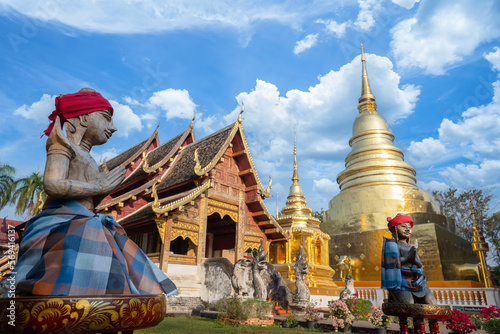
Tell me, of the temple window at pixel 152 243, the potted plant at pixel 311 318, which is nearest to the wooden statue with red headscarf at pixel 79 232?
the potted plant at pixel 311 318

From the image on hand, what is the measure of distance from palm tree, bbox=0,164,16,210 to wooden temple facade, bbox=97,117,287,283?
15429 mm

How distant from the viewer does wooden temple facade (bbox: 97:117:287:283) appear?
405 inches

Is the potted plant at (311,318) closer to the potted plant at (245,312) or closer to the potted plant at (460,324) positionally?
the potted plant at (245,312)

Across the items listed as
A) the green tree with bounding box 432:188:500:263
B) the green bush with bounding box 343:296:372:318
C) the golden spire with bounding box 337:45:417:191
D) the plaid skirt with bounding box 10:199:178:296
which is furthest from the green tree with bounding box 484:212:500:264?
the plaid skirt with bounding box 10:199:178:296

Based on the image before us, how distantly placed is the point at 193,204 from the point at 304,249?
8101 millimetres

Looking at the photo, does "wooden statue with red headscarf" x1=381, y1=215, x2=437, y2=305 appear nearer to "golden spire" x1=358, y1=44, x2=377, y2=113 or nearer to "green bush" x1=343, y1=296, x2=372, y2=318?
"green bush" x1=343, y1=296, x2=372, y2=318

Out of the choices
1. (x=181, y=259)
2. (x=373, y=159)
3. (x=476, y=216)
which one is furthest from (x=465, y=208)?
(x=181, y=259)

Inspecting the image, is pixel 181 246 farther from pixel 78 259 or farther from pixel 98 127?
pixel 78 259

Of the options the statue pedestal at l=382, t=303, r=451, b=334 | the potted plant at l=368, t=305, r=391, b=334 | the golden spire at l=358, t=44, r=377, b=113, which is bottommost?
the potted plant at l=368, t=305, r=391, b=334

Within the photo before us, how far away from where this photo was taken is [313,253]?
671 inches

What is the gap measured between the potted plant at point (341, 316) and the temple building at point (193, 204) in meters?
4.63

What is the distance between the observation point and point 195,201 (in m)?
11.1

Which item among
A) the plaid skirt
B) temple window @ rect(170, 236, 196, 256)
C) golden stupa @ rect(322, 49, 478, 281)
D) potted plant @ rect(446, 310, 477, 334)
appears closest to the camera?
the plaid skirt

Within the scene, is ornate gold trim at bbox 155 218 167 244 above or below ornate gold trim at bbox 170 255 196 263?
above
